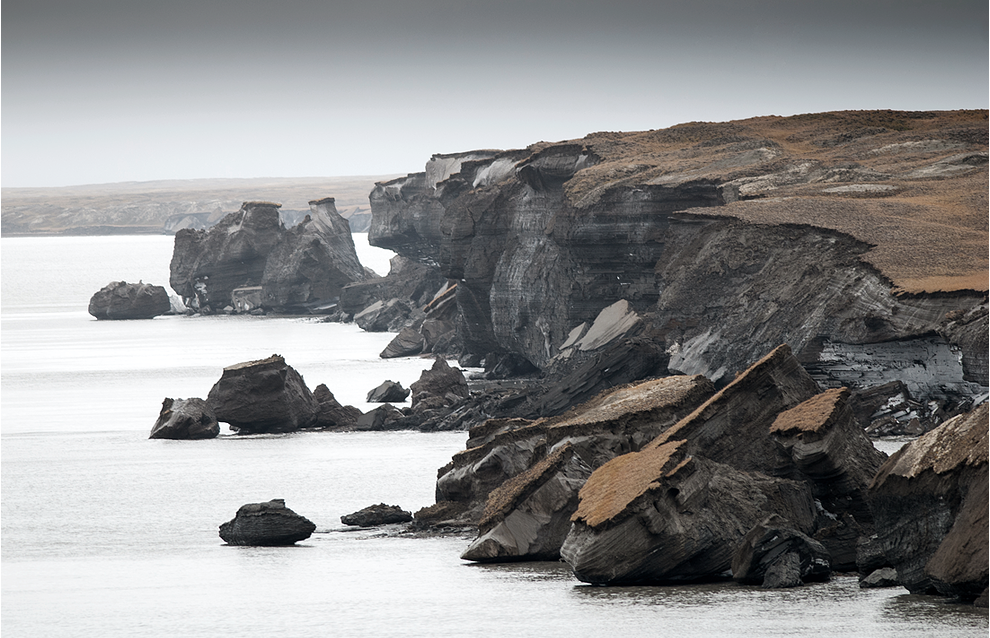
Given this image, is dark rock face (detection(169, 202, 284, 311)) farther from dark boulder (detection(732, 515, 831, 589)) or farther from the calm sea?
dark boulder (detection(732, 515, 831, 589))

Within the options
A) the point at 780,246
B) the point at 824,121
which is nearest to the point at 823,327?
the point at 780,246

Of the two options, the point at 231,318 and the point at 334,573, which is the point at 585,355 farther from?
the point at 231,318

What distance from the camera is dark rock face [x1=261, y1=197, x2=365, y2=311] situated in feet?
395

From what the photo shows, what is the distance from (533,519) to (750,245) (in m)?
27.6

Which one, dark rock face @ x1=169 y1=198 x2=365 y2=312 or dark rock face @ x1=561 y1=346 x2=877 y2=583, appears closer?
dark rock face @ x1=561 y1=346 x2=877 y2=583

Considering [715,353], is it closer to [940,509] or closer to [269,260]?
[940,509]

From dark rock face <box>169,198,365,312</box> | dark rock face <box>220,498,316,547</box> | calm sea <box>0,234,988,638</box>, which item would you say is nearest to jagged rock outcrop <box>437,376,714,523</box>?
calm sea <box>0,234,988,638</box>

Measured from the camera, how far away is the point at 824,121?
264ft

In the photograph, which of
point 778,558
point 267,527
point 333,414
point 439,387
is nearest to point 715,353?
point 439,387

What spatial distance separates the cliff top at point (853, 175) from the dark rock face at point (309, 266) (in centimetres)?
4800

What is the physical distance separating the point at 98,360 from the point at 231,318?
38850 mm

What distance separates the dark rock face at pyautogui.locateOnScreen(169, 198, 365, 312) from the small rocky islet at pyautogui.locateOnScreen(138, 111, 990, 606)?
15768 millimetres

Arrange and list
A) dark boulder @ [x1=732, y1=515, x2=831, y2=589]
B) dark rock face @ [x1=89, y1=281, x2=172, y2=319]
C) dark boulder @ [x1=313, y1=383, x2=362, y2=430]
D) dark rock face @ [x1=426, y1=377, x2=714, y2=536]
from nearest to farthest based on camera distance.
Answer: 1. dark boulder @ [x1=732, y1=515, x2=831, y2=589]
2. dark rock face @ [x1=426, y1=377, x2=714, y2=536]
3. dark boulder @ [x1=313, y1=383, x2=362, y2=430]
4. dark rock face @ [x1=89, y1=281, x2=172, y2=319]

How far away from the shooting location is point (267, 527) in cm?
2988
